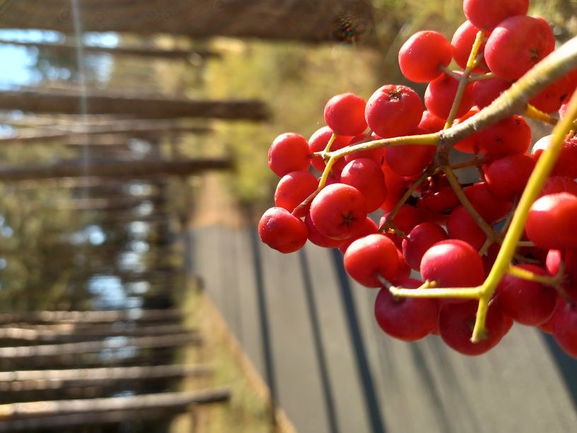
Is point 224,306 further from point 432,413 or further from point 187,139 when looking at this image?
point 432,413

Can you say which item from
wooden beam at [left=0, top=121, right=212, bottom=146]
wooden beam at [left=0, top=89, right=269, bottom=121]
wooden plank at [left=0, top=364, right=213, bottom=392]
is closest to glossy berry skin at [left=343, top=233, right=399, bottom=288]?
wooden beam at [left=0, top=89, right=269, bottom=121]

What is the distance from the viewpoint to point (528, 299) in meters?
0.31

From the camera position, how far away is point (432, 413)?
58.8 inches

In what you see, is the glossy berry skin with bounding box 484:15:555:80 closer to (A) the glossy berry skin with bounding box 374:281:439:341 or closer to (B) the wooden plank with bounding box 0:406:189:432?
(A) the glossy berry skin with bounding box 374:281:439:341

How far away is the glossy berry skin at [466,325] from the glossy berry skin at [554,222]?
66 millimetres

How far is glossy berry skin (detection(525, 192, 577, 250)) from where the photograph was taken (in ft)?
0.89

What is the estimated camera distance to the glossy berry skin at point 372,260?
13.4 inches

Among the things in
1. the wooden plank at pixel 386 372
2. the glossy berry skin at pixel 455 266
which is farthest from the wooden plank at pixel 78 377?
the glossy berry skin at pixel 455 266

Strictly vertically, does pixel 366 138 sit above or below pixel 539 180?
above

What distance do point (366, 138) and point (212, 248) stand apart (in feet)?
14.0

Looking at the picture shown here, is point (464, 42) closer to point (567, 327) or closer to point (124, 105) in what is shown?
point (567, 327)

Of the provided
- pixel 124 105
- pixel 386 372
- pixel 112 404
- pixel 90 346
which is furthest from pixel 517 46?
pixel 90 346

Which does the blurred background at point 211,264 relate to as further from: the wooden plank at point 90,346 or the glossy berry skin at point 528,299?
the glossy berry skin at point 528,299

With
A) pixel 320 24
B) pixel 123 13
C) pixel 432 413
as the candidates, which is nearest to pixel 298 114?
pixel 320 24
